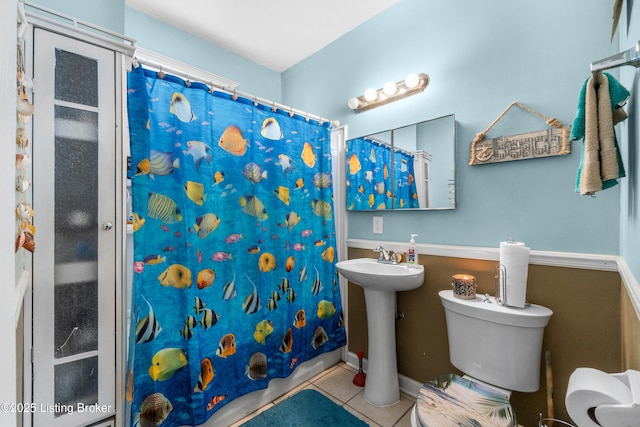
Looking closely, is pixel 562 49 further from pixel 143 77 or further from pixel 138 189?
pixel 138 189

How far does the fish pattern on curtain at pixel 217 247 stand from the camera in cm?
127

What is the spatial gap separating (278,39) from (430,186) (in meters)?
1.75

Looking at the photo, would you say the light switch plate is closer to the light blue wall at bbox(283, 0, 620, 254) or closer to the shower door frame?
the light blue wall at bbox(283, 0, 620, 254)

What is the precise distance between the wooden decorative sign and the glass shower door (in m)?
1.86

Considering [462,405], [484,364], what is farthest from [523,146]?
[462,405]

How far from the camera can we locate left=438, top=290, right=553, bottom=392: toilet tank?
1.23m

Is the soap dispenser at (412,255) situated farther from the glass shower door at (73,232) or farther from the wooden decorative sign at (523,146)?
the glass shower door at (73,232)

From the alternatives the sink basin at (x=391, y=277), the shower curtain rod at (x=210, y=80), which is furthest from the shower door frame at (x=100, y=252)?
the sink basin at (x=391, y=277)

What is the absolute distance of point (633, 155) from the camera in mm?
921

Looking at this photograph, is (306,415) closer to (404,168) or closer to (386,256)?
(386,256)

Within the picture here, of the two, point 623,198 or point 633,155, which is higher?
point 633,155

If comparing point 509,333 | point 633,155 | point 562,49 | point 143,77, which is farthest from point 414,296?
point 143,77

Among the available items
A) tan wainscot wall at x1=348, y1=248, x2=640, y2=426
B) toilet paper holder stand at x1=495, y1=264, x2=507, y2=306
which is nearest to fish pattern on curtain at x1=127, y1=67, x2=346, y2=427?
tan wainscot wall at x1=348, y1=248, x2=640, y2=426

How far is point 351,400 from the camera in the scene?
1.76 metres
